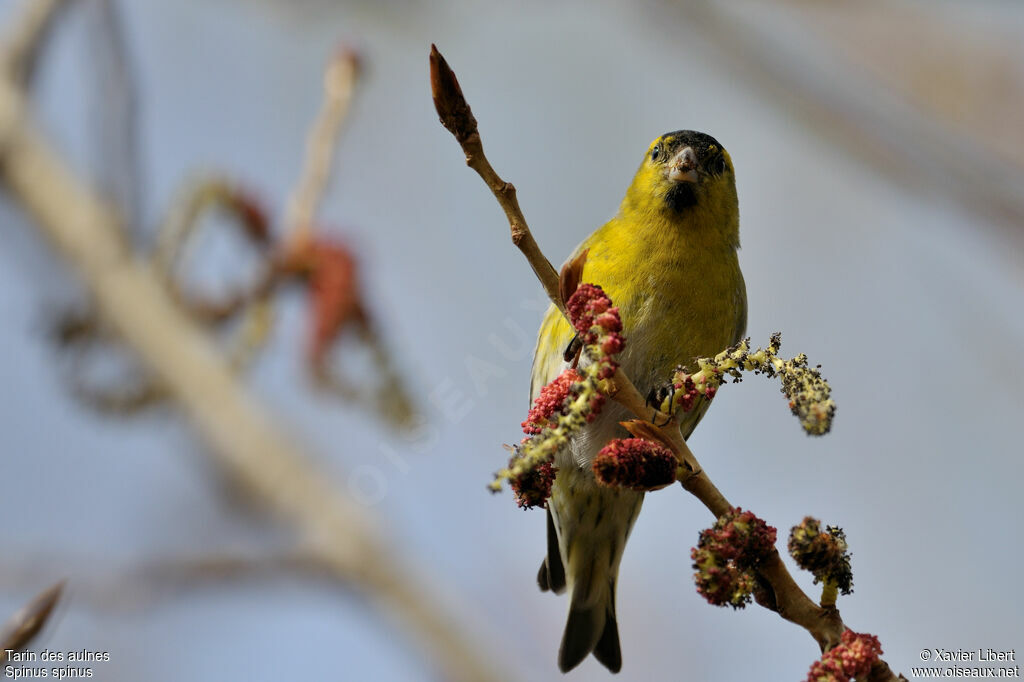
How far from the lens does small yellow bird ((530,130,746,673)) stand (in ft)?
11.0

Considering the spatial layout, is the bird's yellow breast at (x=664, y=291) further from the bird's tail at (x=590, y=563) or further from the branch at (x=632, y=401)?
the branch at (x=632, y=401)

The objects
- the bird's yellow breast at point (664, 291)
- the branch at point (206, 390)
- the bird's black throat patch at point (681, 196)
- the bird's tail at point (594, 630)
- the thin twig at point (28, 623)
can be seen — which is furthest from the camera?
the bird's tail at point (594, 630)

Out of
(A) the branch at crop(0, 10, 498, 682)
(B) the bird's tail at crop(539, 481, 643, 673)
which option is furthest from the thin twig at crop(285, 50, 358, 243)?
(B) the bird's tail at crop(539, 481, 643, 673)

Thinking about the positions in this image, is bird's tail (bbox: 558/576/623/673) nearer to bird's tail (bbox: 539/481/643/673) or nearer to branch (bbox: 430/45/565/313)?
bird's tail (bbox: 539/481/643/673)

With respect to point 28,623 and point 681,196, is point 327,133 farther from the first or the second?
point 28,623

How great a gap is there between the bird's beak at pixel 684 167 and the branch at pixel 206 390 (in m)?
1.71

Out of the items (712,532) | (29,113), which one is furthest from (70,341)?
(712,532)

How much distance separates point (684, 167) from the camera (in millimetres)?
3682

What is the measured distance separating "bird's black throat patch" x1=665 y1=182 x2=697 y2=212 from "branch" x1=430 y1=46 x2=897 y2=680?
1930mm

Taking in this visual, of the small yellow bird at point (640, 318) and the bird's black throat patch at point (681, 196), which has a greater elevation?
the bird's black throat patch at point (681, 196)

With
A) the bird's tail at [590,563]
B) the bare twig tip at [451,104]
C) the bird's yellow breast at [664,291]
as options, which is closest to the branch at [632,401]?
the bare twig tip at [451,104]

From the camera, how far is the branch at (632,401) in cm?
151

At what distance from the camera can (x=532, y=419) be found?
6.19ft

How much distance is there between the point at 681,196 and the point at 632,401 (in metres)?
2.05
